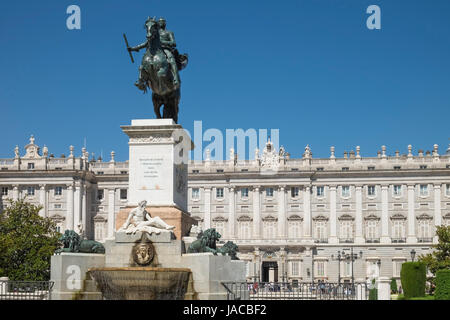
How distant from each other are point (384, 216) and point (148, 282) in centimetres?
7685

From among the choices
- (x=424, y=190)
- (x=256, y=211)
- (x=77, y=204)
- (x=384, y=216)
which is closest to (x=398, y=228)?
(x=384, y=216)

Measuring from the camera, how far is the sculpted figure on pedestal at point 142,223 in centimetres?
1692

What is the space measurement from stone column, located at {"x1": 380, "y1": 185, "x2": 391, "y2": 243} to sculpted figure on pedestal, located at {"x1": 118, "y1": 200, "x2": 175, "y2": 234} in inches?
2984

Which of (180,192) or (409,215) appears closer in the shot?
(180,192)

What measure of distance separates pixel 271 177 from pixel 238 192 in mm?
4806

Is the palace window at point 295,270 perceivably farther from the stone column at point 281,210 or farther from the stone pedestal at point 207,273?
the stone pedestal at point 207,273

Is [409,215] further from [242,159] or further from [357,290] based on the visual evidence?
[357,290]

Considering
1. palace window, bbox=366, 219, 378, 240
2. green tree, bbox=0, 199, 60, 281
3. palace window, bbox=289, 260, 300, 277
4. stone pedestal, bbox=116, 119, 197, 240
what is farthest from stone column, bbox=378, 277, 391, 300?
palace window, bbox=366, 219, 378, 240

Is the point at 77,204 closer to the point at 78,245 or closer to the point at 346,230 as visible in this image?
the point at 346,230

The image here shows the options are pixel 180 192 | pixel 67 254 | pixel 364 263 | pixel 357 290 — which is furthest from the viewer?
pixel 364 263

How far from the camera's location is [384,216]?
8981cm

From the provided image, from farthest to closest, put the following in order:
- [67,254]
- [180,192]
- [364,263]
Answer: [364,263] < [180,192] < [67,254]

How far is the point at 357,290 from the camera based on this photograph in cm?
2406
